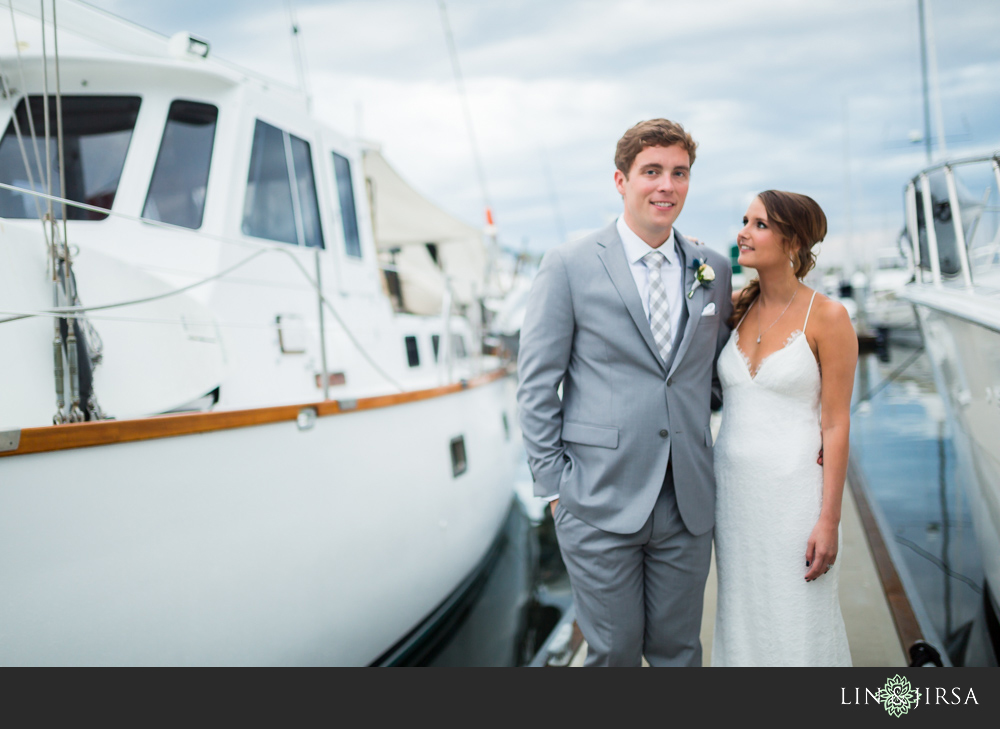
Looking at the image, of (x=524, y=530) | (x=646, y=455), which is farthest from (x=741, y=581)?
(x=524, y=530)

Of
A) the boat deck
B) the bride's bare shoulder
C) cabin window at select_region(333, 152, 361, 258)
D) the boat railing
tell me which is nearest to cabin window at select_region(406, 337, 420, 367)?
cabin window at select_region(333, 152, 361, 258)

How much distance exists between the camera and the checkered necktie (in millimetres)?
2021

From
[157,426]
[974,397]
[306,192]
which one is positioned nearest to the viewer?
[157,426]

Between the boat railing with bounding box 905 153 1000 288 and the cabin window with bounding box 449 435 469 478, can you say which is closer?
the boat railing with bounding box 905 153 1000 288

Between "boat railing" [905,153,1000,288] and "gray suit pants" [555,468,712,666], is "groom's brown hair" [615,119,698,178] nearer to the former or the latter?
"gray suit pants" [555,468,712,666]

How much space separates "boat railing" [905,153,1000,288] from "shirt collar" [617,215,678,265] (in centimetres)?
194

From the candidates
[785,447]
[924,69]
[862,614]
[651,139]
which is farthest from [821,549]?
[924,69]

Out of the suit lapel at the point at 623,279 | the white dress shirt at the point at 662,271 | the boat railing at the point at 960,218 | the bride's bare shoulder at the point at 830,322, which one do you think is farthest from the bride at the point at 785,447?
the boat railing at the point at 960,218

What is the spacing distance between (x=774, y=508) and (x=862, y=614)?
190cm

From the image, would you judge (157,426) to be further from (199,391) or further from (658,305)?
(658,305)

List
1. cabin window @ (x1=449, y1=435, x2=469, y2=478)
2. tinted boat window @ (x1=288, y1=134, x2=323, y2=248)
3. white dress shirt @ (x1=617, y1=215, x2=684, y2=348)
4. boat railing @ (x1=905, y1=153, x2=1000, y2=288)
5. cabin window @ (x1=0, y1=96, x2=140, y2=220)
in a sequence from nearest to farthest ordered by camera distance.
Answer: white dress shirt @ (x1=617, y1=215, x2=684, y2=348), boat railing @ (x1=905, y1=153, x2=1000, y2=288), cabin window @ (x1=0, y1=96, x2=140, y2=220), tinted boat window @ (x1=288, y1=134, x2=323, y2=248), cabin window @ (x1=449, y1=435, x2=469, y2=478)

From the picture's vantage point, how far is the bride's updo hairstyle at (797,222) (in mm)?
1994
